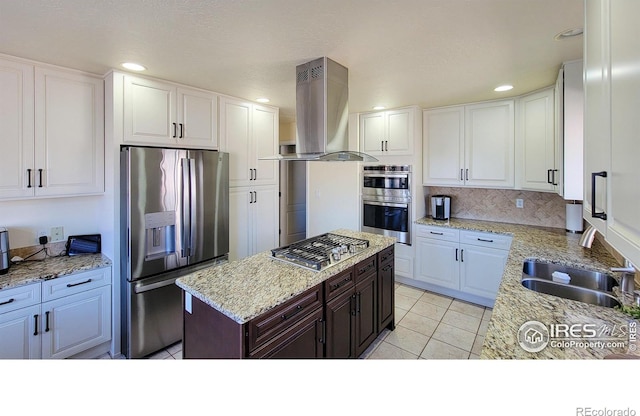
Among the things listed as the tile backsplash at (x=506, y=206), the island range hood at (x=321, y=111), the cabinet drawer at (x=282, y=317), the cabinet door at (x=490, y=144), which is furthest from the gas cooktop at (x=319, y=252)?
the tile backsplash at (x=506, y=206)

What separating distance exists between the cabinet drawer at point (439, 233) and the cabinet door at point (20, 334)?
3.67m

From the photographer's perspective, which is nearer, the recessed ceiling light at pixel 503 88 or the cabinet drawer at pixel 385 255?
the cabinet drawer at pixel 385 255

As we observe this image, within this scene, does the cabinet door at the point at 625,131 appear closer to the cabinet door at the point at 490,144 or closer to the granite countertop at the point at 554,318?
the granite countertop at the point at 554,318

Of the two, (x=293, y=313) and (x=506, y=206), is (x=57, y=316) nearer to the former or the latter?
(x=293, y=313)

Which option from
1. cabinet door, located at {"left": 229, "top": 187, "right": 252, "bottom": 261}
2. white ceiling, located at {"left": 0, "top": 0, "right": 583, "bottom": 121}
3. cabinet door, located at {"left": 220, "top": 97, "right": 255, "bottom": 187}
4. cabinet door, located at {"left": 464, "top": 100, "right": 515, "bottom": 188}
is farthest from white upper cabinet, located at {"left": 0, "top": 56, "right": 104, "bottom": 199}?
cabinet door, located at {"left": 464, "top": 100, "right": 515, "bottom": 188}

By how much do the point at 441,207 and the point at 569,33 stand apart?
7.45 ft

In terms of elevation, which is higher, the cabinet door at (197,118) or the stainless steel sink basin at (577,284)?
the cabinet door at (197,118)

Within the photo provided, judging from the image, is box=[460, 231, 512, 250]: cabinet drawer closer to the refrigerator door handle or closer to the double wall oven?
the double wall oven

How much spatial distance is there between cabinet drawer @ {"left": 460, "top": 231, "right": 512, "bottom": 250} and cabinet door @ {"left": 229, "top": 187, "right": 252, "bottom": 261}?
250 cm

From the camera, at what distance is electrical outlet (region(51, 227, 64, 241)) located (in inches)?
96.6

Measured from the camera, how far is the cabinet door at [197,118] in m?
2.67

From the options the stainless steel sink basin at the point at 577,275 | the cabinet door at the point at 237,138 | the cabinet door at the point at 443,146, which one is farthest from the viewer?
the cabinet door at the point at 443,146

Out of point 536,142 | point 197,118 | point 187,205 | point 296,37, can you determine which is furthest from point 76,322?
point 536,142
